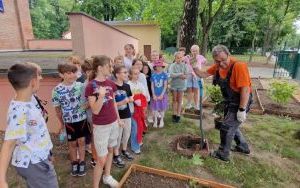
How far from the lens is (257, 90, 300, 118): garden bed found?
718 cm

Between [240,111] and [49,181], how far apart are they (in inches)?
118

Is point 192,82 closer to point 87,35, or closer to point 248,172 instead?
point 87,35

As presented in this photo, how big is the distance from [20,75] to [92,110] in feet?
3.58

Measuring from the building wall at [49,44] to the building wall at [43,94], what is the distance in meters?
11.3

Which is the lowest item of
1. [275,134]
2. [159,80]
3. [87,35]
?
[275,134]

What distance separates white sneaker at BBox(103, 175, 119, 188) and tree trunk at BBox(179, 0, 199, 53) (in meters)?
6.85

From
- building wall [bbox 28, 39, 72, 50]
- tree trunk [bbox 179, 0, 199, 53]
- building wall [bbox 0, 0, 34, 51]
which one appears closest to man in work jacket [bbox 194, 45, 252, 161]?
tree trunk [bbox 179, 0, 199, 53]

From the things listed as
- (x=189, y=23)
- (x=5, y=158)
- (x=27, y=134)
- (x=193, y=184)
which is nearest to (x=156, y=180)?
(x=193, y=184)

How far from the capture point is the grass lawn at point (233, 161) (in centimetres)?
389

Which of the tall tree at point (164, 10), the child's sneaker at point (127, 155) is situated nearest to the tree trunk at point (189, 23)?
the child's sneaker at point (127, 155)

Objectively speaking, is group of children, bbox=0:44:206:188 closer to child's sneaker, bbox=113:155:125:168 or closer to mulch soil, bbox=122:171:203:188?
child's sneaker, bbox=113:155:125:168

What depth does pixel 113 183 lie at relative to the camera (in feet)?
11.6

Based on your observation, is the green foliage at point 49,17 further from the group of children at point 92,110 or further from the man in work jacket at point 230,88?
the man in work jacket at point 230,88

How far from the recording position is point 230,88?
414 cm
